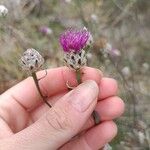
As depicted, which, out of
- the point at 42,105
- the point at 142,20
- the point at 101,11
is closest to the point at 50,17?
the point at 101,11

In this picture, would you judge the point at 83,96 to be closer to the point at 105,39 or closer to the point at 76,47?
the point at 76,47

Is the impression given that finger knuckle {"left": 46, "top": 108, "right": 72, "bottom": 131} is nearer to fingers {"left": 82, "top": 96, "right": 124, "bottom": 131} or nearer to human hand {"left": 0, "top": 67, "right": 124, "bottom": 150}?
human hand {"left": 0, "top": 67, "right": 124, "bottom": 150}

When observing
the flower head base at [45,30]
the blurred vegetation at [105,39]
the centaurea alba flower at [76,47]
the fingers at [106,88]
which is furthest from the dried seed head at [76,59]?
the flower head base at [45,30]

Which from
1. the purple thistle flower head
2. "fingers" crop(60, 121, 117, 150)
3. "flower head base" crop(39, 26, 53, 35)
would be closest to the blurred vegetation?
"flower head base" crop(39, 26, 53, 35)

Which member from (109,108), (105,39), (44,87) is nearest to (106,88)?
(109,108)

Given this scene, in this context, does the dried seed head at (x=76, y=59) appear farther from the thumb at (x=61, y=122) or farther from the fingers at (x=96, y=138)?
the fingers at (x=96, y=138)

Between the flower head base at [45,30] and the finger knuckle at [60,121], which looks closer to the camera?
the finger knuckle at [60,121]
